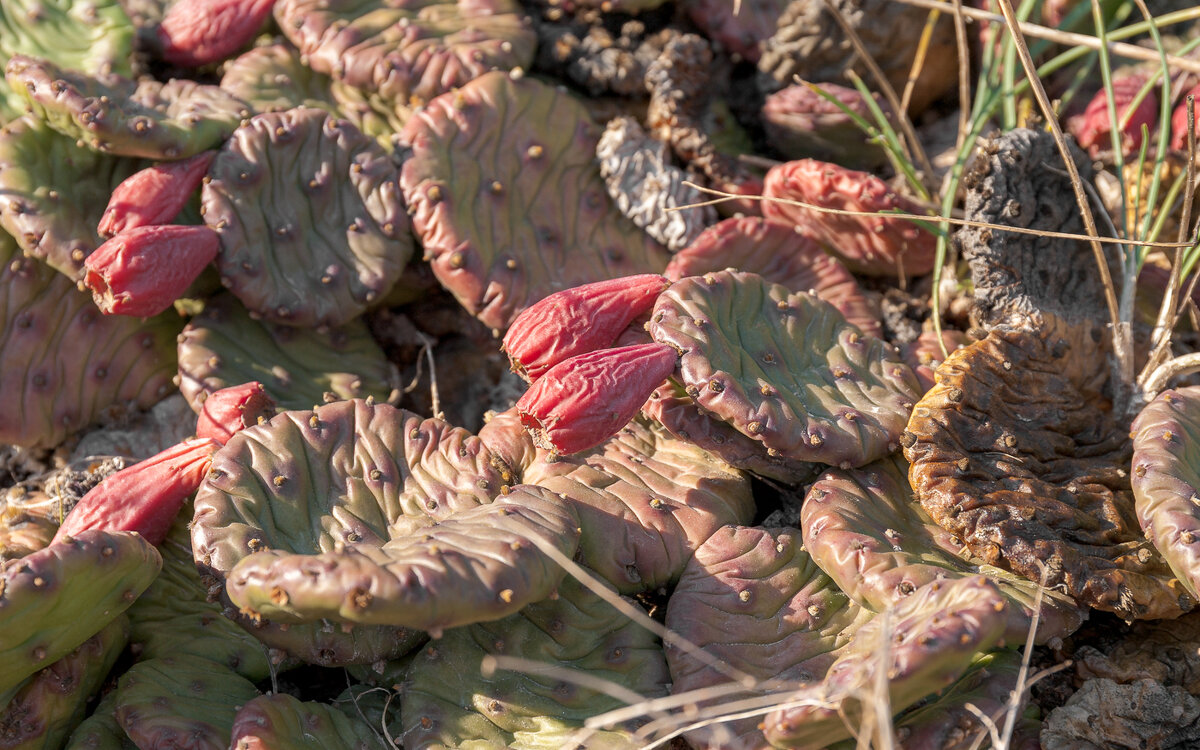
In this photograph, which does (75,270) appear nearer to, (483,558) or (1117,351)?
(483,558)

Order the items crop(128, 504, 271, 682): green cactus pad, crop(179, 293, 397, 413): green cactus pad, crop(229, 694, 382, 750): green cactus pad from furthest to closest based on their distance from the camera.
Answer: crop(179, 293, 397, 413): green cactus pad, crop(128, 504, 271, 682): green cactus pad, crop(229, 694, 382, 750): green cactus pad

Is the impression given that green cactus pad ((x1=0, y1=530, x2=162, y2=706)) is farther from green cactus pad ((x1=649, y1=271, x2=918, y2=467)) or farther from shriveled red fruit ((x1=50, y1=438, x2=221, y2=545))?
green cactus pad ((x1=649, y1=271, x2=918, y2=467))

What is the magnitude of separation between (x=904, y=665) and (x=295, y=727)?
1.53 metres

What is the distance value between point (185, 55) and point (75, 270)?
44.8 inches

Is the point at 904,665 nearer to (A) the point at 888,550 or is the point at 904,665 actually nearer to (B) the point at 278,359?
(A) the point at 888,550

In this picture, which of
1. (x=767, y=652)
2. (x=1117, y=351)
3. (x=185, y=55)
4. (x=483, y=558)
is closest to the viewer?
(x=483, y=558)

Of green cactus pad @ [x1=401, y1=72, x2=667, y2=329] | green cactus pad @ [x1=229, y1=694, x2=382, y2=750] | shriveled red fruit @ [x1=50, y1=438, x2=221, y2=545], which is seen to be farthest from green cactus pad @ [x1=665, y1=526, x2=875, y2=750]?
shriveled red fruit @ [x1=50, y1=438, x2=221, y2=545]

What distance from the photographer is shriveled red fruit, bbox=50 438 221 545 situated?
113 inches

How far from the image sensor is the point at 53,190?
328 cm

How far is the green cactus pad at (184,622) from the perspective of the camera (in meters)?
2.84

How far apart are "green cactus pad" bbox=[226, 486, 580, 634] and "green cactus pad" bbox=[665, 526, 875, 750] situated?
0.41 m

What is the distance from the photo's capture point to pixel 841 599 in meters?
2.64

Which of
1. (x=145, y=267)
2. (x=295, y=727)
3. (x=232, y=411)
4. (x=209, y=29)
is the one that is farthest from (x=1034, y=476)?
(x=209, y=29)

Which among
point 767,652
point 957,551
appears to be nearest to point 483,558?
point 767,652
